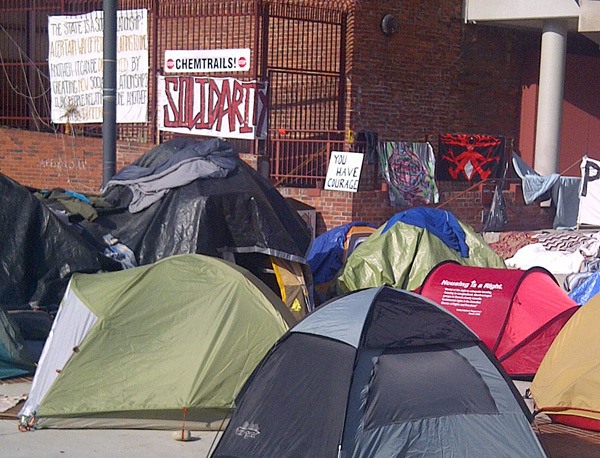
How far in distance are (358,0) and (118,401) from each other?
11108mm

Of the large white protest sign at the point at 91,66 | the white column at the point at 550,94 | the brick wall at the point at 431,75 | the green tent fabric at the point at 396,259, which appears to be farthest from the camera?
the white column at the point at 550,94

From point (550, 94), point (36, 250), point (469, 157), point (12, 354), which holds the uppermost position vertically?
point (550, 94)

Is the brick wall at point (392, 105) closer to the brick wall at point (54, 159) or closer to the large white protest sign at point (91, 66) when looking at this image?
the brick wall at point (54, 159)

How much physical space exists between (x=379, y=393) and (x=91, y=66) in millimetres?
12993

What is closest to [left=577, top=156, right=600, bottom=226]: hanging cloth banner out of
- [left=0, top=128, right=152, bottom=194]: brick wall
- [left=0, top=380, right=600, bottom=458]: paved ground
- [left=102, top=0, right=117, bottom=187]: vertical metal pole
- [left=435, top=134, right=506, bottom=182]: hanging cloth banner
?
[left=435, top=134, right=506, bottom=182]: hanging cloth banner

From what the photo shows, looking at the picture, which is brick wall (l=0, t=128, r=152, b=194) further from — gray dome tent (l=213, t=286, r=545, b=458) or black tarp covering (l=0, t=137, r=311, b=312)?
gray dome tent (l=213, t=286, r=545, b=458)

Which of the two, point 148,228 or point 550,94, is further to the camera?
point 550,94

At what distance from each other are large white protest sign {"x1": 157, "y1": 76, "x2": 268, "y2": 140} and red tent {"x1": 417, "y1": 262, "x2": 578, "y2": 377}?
20.7ft

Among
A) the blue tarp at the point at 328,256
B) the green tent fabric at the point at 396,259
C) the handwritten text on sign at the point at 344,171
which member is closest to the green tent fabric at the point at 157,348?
the green tent fabric at the point at 396,259

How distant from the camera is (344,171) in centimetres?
1541

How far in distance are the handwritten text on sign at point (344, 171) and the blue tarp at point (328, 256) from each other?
197cm

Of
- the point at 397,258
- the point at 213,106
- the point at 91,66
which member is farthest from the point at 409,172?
the point at 91,66

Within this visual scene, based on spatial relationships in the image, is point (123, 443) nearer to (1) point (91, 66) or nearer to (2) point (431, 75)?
(1) point (91, 66)

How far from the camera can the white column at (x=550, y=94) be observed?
19.2 m
